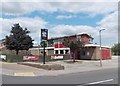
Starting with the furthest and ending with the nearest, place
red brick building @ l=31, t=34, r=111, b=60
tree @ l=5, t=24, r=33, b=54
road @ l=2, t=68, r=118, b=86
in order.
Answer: tree @ l=5, t=24, r=33, b=54 < red brick building @ l=31, t=34, r=111, b=60 < road @ l=2, t=68, r=118, b=86

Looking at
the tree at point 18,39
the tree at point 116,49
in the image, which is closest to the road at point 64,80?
the tree at point 18,39

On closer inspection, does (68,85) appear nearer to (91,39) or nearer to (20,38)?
(20,38)

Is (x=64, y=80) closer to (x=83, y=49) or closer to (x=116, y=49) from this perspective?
(x=83, y=49)

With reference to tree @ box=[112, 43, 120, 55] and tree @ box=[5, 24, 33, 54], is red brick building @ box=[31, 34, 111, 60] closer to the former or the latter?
tree @ box=[5, 24, 33, 54]

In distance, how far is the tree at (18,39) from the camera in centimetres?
6431

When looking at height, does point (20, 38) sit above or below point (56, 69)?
above

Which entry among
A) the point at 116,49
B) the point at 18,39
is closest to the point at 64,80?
the point at 18,39

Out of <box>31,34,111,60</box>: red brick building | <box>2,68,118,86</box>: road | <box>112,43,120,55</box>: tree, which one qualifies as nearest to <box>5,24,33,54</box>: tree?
<box>31,34,111,60</box>: red brick building

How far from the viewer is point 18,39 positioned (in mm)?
65250

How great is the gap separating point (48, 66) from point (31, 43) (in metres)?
Result: 39.7

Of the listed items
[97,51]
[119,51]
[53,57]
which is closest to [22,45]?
[53,57]

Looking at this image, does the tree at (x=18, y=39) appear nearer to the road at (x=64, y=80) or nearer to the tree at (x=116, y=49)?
the road at (x=64, y=80)

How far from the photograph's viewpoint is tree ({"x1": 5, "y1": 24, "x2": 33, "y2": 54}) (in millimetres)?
64312

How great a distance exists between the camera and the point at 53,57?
53.4 m
